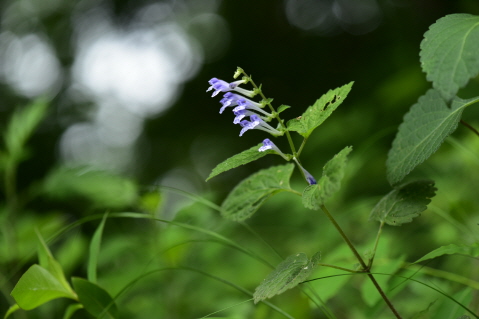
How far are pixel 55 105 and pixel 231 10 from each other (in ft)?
7.23

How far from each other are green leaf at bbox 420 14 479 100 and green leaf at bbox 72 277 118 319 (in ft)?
1.75

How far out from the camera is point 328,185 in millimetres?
490

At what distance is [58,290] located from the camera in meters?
0.65

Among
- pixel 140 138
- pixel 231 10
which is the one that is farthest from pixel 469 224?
Result: pixel 140 138

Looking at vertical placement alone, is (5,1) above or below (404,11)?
above

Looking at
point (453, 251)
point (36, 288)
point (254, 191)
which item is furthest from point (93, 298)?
point (453, 251)

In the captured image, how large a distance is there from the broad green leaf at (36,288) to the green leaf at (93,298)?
0.04 meters

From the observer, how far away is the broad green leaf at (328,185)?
0.48 m

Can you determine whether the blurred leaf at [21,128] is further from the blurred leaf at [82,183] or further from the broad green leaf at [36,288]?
the broad green leaf at [36,288]

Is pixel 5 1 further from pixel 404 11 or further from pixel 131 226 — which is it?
pixel 404 11

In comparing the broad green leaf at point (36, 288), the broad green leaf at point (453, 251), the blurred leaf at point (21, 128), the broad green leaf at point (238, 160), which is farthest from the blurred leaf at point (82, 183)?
the broad green leaf at point (453, 251)

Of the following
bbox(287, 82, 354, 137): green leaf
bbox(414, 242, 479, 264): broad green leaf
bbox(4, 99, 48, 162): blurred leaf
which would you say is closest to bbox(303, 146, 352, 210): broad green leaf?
bbox(287, 82, 354, 137): green leaf

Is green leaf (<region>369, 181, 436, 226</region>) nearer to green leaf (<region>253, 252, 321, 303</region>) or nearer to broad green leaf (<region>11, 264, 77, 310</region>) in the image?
green leaf (<region>253, 252, 321, 303</region>)

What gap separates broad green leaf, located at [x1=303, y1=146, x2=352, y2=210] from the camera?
1.57 feet
